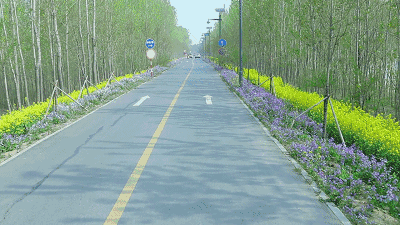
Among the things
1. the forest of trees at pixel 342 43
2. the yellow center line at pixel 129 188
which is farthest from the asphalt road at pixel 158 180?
the forest of trees at pixel 342 43

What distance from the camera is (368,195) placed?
221 inches

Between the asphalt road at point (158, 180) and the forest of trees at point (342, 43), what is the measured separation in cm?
413

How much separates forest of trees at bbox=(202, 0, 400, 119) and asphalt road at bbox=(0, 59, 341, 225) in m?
4.13

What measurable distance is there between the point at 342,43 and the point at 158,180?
663 inches

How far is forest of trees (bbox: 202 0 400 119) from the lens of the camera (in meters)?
12.1

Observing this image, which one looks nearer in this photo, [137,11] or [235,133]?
[235,133]

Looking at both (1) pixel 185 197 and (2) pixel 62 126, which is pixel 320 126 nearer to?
(1) pixel 185 197

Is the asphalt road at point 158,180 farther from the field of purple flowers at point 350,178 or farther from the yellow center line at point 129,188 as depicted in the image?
the field of purple flowers at point 350,178

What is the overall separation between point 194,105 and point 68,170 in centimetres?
946

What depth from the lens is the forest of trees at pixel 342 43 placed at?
12.1 m

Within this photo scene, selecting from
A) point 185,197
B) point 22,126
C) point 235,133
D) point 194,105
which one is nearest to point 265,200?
point 185,197

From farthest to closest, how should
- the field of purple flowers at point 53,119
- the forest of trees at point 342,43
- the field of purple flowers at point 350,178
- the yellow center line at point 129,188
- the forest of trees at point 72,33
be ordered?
the forest of trees at point 72,33 < the forest of trees at point 342,43 < the field of purple flowers at point 53,119 < the field of purple flowers at point 350,178 < the yellow center line at point 129,188

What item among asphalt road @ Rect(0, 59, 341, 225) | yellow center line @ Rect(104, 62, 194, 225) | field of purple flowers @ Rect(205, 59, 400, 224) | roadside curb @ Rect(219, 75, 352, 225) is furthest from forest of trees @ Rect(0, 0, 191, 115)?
field of purple flowers @ Rect(205, 59, 400, 224)

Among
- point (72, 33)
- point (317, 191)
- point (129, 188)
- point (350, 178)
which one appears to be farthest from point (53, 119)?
point (72, 33)
